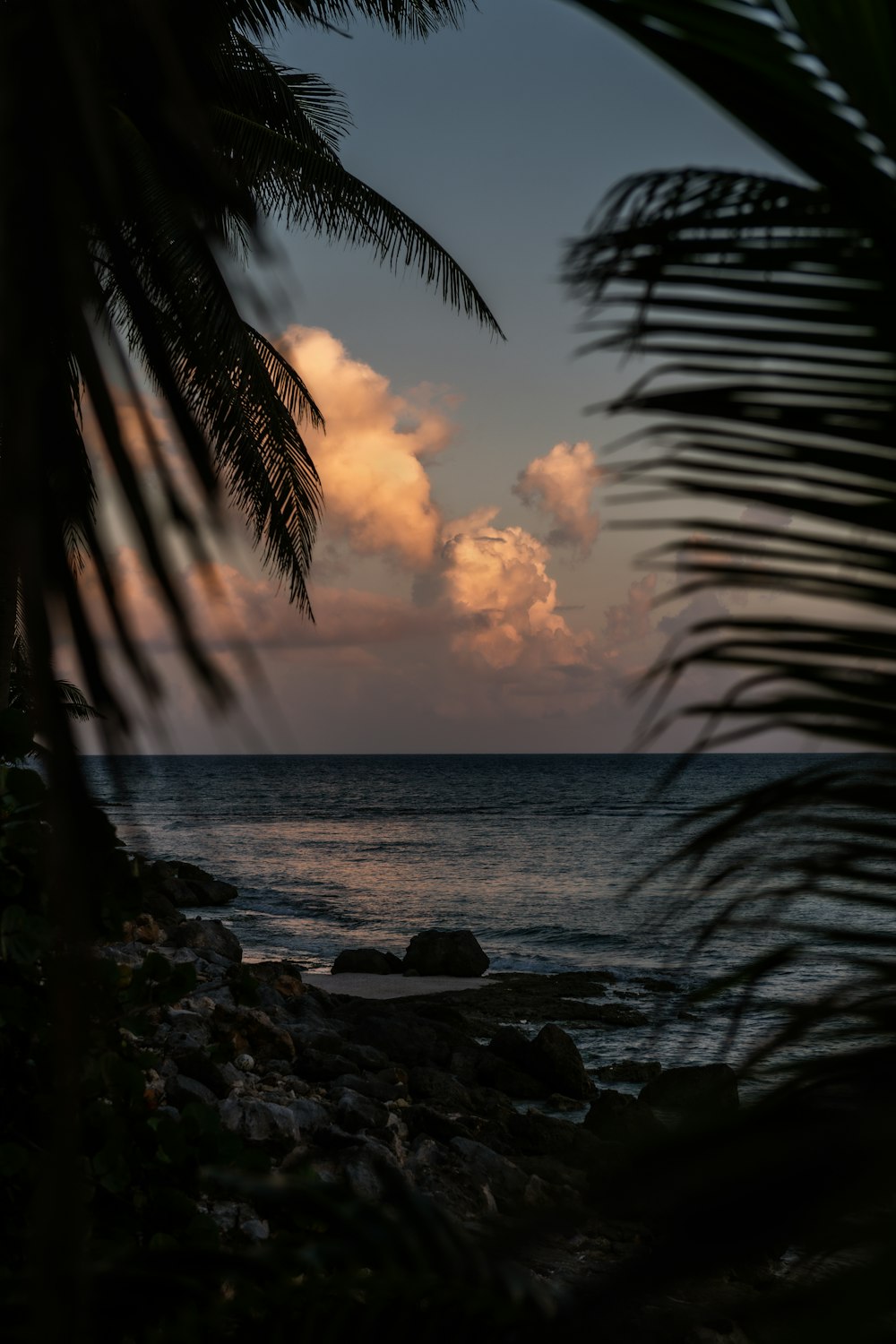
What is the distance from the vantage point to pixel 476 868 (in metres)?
38.3

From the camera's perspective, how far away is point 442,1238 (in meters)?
0.88

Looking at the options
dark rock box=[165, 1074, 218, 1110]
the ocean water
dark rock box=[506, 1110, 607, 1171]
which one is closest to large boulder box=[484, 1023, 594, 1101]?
the ocean water

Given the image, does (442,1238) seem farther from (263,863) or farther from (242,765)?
(242,765)

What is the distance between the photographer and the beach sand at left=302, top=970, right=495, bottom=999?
17.8 m

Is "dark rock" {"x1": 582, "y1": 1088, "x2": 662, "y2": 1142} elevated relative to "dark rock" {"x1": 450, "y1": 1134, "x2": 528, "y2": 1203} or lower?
lower

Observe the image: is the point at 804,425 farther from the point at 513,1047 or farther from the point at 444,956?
the point at 444,956

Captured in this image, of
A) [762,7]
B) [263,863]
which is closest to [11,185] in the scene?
[762,7]

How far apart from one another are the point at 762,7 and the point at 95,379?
745 mm

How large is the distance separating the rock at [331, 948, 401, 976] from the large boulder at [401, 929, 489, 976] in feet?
0.99

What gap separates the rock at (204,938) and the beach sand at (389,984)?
2589 millimetres

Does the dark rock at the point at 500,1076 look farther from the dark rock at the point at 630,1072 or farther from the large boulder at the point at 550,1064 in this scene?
the dark rock at the point at 630,1072

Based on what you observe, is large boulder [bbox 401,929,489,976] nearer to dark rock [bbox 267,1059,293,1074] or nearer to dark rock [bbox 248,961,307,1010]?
dark rock [bbox 248,961,307,1010]

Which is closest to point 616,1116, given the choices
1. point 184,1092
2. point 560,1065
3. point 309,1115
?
point 560,1065

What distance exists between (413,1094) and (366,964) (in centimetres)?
959
